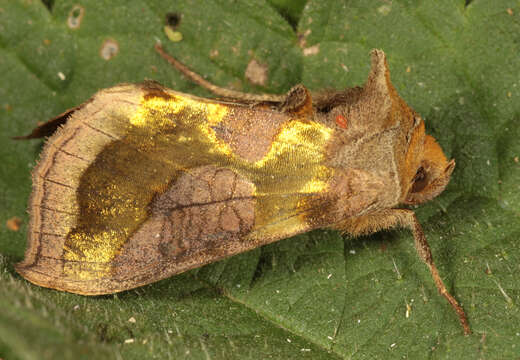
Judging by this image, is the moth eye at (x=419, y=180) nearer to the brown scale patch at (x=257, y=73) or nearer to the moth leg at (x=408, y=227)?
the moth leg at (x=408, y=227)

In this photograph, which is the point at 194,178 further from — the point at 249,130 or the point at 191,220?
the point at 249,130

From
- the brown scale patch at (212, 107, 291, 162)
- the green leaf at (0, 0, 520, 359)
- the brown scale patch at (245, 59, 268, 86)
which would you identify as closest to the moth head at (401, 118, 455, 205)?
the green leaf at (0, 0, 520, 359)

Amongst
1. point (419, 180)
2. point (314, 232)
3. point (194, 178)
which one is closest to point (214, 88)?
point (194, 178)

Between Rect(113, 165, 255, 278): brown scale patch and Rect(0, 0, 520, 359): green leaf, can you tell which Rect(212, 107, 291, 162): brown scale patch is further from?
Rect(0, 0, 520, 359): green leaf

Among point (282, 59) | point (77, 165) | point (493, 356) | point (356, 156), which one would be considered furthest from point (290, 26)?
point (493, 356)

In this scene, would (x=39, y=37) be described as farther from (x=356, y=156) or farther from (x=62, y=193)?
Answer: (x=356, y=156)

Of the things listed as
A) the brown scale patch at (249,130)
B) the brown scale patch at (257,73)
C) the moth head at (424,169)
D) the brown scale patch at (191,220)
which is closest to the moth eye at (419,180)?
the moth head at (424,169)
